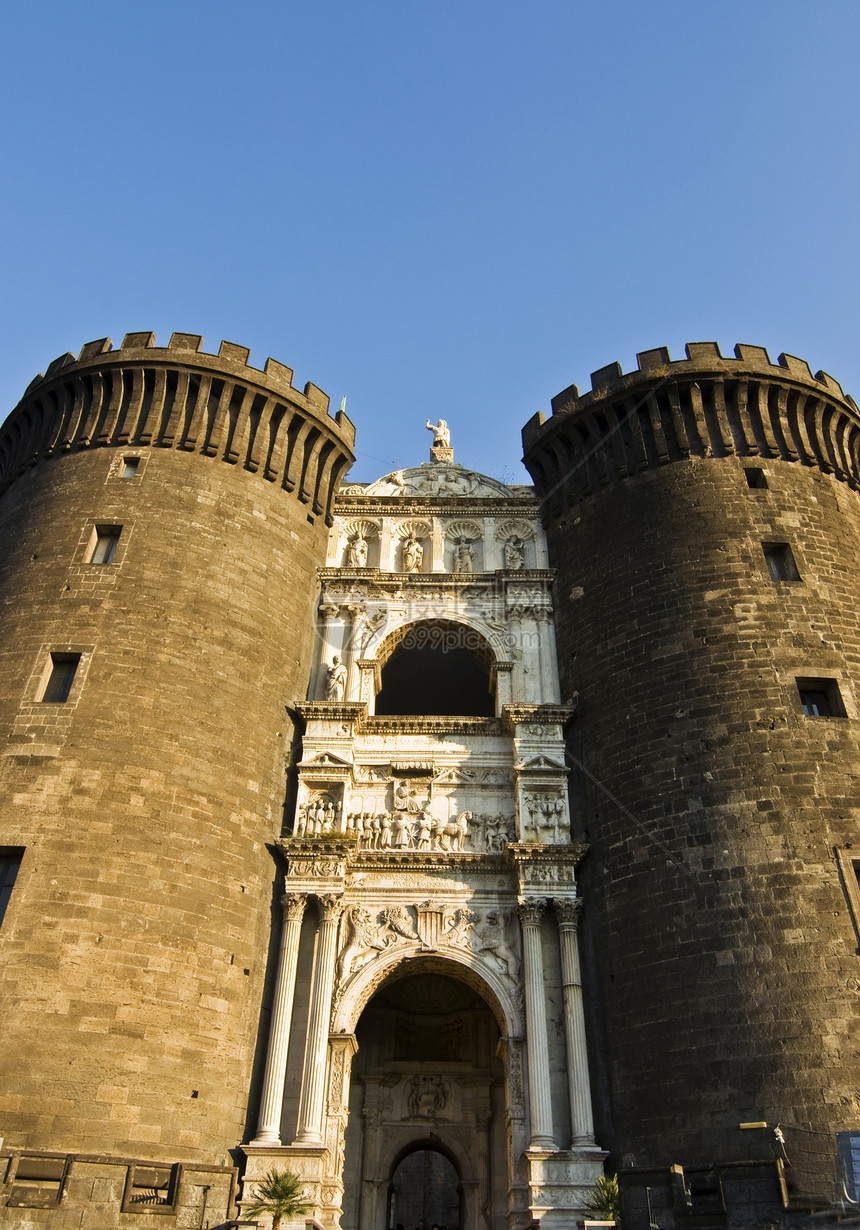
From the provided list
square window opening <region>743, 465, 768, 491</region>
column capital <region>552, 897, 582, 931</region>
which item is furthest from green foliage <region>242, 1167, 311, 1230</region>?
square window opening <region>743, 465, 768, 491</region>

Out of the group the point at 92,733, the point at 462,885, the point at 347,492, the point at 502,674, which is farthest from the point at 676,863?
the point at 347,492

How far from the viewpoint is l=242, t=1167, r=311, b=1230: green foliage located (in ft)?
47.1

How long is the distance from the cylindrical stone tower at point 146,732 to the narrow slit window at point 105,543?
98 millimetres

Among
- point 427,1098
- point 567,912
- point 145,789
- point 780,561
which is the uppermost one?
point 780,561

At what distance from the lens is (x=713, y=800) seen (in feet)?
54.9

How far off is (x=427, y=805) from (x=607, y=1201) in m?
7.43

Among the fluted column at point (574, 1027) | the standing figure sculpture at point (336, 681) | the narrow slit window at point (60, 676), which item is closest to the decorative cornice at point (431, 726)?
the standing figure sculpture at point (336, 681)

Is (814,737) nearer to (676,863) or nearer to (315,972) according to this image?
(676,863)

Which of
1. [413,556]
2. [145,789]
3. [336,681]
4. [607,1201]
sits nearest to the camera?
[607,1201]

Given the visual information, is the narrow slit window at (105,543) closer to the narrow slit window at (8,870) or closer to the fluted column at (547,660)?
the narrow slit window at (8,870)

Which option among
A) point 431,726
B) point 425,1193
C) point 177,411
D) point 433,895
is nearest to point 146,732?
point 431,726

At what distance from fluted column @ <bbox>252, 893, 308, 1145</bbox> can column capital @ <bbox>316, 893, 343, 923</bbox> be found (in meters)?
0.33

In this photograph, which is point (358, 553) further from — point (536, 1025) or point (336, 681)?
point (536, 1025)

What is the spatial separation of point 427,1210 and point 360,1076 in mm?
17389
